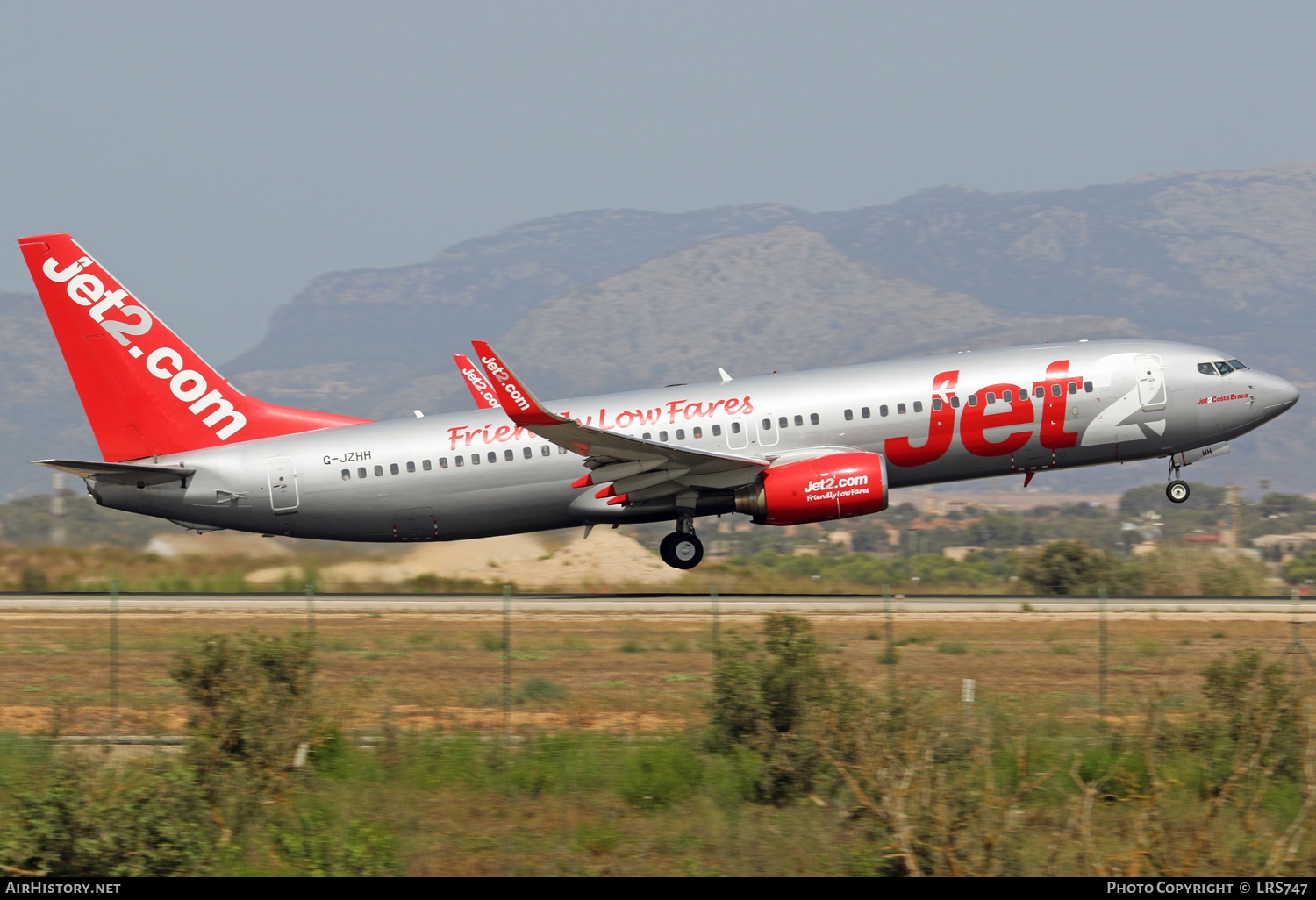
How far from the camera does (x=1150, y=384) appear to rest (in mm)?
28297

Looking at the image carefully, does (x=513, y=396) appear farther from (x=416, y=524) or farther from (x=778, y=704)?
(x=778, y=704)

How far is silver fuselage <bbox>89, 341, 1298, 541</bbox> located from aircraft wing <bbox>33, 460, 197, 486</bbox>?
21 centimetres

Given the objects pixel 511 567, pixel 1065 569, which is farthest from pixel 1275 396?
pixel 511 567

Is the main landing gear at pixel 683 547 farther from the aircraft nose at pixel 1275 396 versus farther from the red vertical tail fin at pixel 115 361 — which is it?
the aircraft nose at pixel 1275 396

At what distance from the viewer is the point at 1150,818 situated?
10852 millimetres

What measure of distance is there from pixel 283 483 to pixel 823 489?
11.8m

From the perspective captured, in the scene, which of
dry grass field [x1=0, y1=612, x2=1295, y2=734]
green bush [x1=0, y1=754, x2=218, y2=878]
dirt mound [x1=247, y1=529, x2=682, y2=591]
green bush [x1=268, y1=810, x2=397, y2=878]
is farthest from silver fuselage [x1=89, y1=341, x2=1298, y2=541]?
green bush [x1=0, y1=754, x2=218, y2=878]

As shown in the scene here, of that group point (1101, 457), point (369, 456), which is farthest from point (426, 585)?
point (1101, 457)

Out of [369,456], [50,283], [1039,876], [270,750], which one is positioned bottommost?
[1039,876]

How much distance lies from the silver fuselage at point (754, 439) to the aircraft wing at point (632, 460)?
454 millimetres

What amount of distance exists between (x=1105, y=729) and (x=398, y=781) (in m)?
8.03

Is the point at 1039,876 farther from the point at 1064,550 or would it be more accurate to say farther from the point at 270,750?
the point at 1064,550

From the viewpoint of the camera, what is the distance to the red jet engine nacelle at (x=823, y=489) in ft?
88.3

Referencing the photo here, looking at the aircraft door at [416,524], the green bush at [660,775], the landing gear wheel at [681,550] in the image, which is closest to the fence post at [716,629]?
the landing gear wheel at [681,550]
